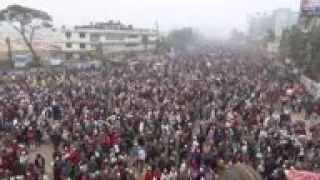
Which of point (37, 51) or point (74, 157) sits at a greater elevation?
point (74, 157)

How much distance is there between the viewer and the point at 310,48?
38469 millimetres

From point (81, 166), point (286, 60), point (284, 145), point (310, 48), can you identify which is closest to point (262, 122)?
point (284, 145)

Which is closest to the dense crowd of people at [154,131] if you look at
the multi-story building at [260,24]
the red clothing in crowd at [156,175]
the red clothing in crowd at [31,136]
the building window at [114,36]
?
the red clothing in crowd at [156,175]

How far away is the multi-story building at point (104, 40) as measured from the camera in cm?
6538

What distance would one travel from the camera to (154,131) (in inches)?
667

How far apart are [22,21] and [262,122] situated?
137 feet

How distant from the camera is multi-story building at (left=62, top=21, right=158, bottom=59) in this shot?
6538 centimetres

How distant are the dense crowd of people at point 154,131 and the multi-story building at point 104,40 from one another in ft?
114

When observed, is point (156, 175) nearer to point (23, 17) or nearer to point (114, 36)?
point (23, 17)

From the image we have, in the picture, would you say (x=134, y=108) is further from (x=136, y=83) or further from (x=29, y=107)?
(x=136, y=83)

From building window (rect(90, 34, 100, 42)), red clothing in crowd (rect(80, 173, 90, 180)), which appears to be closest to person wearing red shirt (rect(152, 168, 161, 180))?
red clothing in crowd (rect(80, 173, 90, 180))

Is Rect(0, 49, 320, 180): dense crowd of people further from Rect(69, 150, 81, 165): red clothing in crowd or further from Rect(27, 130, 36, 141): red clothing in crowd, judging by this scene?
Rect(27, 130, 36, 141): red clothing in crowd

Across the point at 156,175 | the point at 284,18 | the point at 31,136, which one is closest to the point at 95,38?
the point at 31,136

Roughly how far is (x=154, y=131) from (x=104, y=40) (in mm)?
53720
